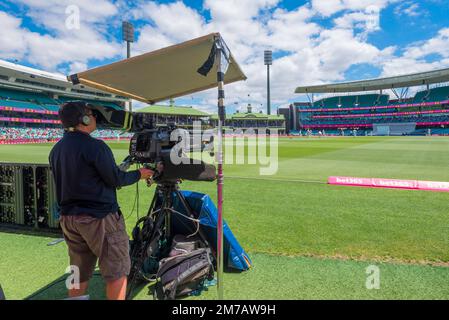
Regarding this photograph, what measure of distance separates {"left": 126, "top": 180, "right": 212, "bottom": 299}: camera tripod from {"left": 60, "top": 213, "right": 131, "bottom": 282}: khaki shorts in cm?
60

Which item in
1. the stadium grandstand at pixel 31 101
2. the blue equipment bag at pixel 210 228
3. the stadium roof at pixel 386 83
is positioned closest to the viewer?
the blue equipment bag at pixel 210 228

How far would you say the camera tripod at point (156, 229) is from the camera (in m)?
2.86

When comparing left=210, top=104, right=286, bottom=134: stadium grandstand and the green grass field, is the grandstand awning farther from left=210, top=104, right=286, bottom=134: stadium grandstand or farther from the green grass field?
left=210, top=104, right=286, bottom=134: stadium grandstand

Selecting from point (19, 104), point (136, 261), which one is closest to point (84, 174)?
point (136, 261)

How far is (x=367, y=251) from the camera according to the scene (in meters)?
3.89

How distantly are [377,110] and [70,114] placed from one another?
10060 centimetres

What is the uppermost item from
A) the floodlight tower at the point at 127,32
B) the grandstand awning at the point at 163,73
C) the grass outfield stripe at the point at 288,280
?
the floodlight tower at the point at 127,32

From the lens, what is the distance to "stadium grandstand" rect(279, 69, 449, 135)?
75.8 meters

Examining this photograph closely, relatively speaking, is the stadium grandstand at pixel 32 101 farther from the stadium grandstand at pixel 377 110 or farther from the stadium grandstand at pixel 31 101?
the stadium grandstand at pixel 377 110

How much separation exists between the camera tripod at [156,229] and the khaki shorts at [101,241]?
0.60m

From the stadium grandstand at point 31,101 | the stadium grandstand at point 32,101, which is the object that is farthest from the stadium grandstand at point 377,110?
the stadium grandstand at point 31,101

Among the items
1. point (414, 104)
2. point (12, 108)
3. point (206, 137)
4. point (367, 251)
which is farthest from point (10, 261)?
point (414, 104)
